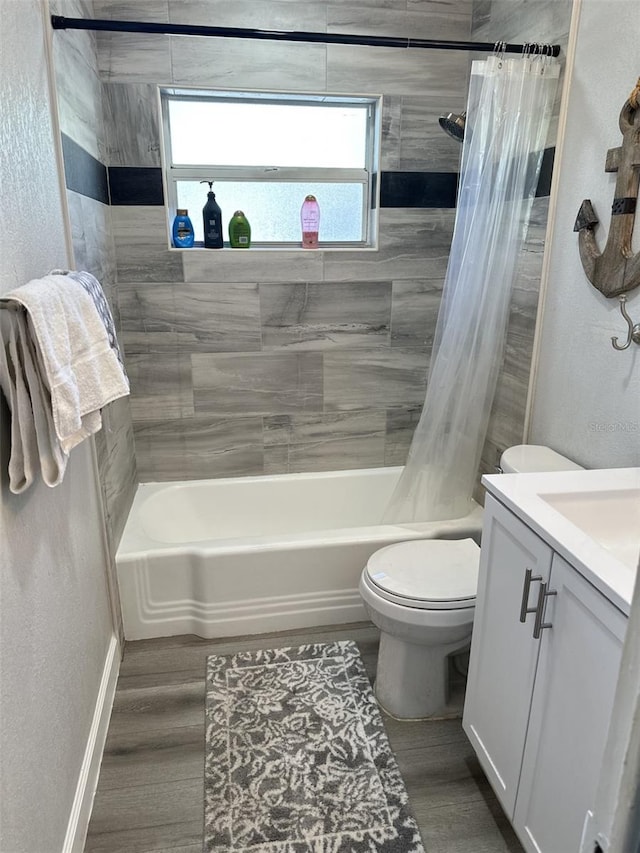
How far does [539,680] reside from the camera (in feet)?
4.48

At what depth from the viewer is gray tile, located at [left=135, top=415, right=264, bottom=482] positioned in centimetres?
293

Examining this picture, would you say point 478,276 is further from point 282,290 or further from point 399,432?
point 399,432

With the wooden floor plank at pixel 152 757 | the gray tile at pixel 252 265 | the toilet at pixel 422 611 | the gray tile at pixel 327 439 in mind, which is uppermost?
the gray tile at pixel 252 265

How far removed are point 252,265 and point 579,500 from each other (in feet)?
5.96

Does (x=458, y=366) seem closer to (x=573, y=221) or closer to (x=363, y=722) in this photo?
(x=573, y=221)

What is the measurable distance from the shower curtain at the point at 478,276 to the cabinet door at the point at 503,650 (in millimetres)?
936

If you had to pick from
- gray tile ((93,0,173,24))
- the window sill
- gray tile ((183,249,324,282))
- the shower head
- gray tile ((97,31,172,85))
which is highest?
gray tile ((93,0,173,24))

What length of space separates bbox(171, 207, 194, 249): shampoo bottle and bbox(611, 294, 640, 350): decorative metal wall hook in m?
1.80

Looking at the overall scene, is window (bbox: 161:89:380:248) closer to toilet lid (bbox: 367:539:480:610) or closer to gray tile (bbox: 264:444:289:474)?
gray tile (bbox: 264:444:289:474)

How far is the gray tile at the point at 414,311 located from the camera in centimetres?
294

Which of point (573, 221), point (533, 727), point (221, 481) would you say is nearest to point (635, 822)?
point (533, 727)

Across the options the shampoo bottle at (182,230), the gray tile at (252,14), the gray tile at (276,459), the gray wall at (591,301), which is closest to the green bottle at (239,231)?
the shampoo bottle at (182,230)

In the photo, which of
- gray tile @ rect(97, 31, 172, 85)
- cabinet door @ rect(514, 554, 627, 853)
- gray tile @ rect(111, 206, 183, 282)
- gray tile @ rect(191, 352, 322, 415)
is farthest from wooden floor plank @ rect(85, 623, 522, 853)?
gray tile @ rect(97, 31, 172, 85)

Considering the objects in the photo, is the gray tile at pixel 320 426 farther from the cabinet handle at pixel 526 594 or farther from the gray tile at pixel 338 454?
the cabinet handle at pixel 526 594
